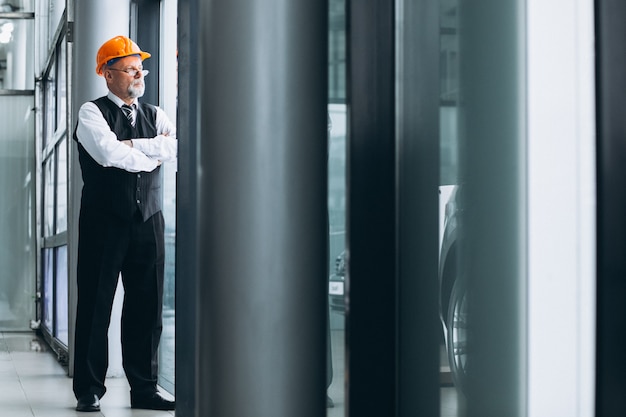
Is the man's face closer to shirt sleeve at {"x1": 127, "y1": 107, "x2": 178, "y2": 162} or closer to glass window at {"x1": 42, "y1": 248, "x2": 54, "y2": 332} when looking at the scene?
shirt sleeve at {"x1": 127, "y1": 107, "x2": 178, "y2": 162}

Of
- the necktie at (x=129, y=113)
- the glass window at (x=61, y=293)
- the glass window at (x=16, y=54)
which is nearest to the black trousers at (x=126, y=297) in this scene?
the necktie at (x=129, y=113)

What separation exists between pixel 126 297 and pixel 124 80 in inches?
32.2

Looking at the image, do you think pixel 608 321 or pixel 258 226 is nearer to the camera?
pixel 608 321

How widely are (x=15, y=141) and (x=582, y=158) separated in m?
8.27

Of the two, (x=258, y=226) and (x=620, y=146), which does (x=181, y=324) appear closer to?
(x=258, y=226)

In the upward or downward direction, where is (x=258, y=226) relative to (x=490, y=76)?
downward

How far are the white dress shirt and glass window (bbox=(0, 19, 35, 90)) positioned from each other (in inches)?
225

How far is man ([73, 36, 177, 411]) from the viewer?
3.72 m

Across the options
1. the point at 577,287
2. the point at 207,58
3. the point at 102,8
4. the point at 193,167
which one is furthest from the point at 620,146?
the point at 102,8

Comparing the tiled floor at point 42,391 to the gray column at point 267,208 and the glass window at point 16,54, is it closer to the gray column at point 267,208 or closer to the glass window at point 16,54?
the gray column at point 267,208

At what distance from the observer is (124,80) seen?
383 cm

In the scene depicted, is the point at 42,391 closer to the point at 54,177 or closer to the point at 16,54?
the point at 54,177

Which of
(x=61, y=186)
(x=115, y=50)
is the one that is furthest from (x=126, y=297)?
(x=61, y=186)

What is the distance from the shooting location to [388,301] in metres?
2.14
